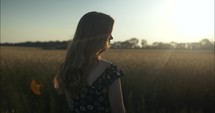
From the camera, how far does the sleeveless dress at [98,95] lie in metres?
2.37

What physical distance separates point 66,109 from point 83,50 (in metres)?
4.46

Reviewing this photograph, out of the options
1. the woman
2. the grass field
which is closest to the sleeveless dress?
the woman

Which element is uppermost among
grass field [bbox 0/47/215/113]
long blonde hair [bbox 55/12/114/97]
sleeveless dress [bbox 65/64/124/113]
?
long blonde hair [bbox 55/12/114/97]

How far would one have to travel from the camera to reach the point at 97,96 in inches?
96.0

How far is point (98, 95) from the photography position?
95.8 inches

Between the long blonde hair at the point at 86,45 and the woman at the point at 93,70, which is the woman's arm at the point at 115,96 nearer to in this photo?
the woman at the point at 93,70

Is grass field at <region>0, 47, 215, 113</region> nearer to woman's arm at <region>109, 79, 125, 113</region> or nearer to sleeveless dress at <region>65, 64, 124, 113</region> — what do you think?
sleeveless dress at <region>65, 64, 124, 113</region>

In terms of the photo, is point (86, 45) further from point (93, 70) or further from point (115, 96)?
point (115, 96)

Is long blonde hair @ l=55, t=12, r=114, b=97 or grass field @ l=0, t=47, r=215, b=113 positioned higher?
long blonde hair @ l=55, t=12, r=114, b=97

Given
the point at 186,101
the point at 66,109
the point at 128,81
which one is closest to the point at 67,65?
the point at 66,109

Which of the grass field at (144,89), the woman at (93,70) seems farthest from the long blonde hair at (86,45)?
the grass field at (144,89)

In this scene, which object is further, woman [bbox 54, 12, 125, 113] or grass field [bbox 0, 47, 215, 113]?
grass field [bbox 0, 47, 215, 113]

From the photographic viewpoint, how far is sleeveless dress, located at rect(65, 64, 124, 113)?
2.37 m

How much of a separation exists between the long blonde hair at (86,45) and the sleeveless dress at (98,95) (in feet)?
0.20
